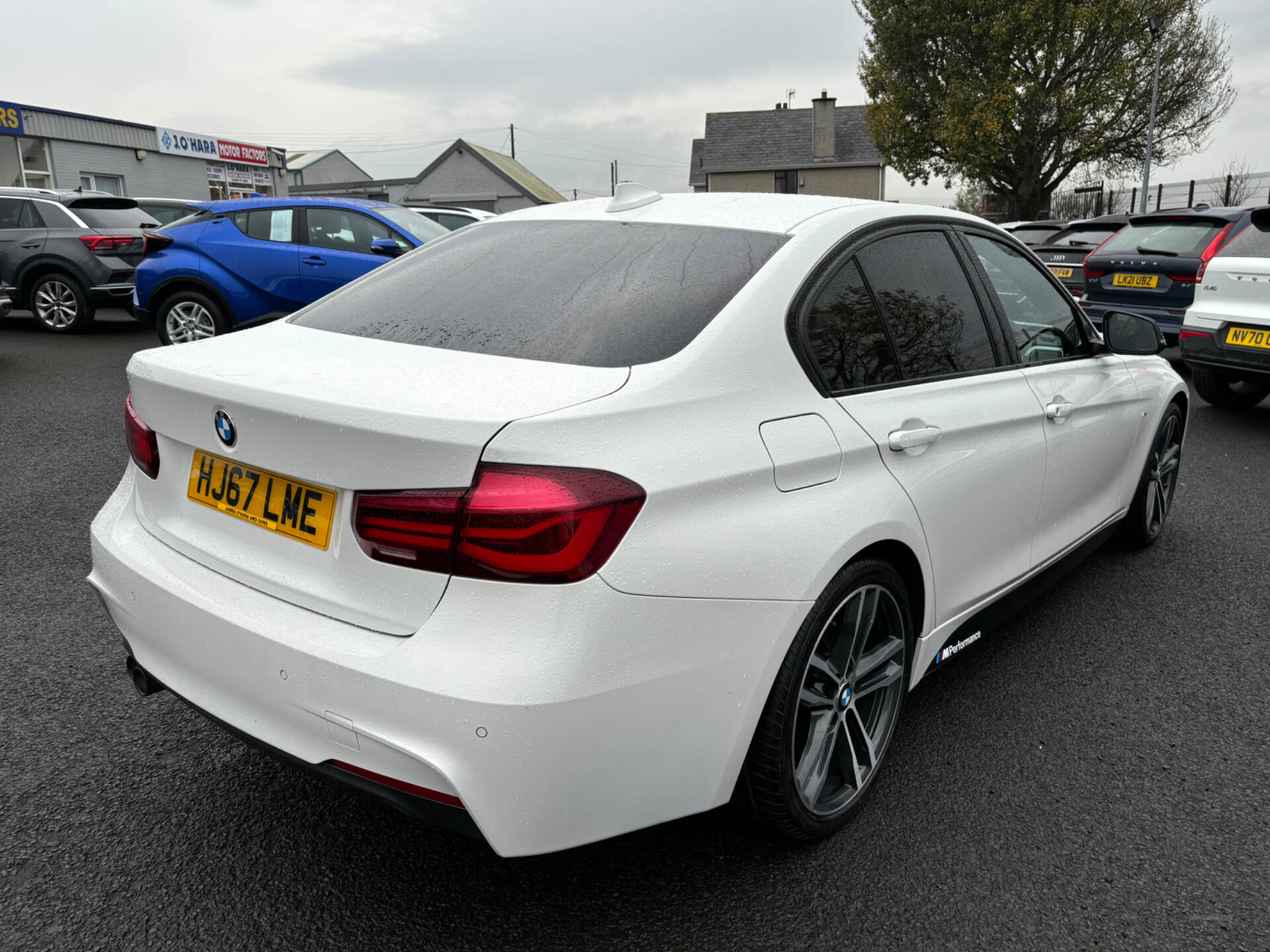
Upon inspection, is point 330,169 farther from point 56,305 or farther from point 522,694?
point 522,694

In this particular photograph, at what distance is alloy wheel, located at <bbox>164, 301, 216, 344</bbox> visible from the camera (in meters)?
9.61

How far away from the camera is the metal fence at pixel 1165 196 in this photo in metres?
27.8

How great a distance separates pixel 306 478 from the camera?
187 cm

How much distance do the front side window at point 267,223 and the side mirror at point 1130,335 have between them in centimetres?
807

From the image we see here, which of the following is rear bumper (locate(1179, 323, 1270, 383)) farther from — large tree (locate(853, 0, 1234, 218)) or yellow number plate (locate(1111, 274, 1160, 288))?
large tree (locate(853, 0, 1234, 218))

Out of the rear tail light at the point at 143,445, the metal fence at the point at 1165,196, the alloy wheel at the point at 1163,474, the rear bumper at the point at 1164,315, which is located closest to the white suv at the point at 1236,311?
the rear bumper at the point at 1164,315

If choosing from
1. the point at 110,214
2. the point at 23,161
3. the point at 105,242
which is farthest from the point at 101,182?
the point at 105,242

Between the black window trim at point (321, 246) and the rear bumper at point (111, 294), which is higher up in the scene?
the black window trim at point (321, 246)

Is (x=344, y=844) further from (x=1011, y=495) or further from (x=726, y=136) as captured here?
(x=726, y=136)

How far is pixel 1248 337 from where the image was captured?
6.70 meters

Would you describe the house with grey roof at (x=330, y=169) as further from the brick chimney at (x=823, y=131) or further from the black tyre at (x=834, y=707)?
the black tyre at (x=834, y=707)

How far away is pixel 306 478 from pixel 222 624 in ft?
1.27

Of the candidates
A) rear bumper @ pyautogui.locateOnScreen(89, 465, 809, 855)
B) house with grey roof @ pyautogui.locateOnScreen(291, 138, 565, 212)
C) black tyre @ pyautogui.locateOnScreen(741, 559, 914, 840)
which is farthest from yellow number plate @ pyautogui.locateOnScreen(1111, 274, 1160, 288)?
house with grey roof @ pyautogui.locateOnScreen(291, 138, 565, 212)

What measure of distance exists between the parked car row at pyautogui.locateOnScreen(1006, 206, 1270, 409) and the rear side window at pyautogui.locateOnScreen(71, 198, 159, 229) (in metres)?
10.9
